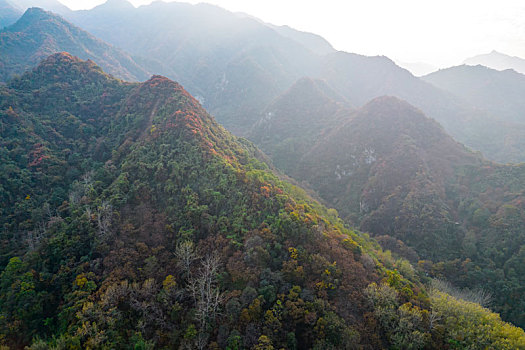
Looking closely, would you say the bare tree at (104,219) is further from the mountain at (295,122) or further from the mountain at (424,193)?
the mountain at (295,122)

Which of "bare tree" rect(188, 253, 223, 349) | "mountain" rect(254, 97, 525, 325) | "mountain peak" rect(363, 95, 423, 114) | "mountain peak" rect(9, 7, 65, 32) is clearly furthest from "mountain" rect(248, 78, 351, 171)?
"mountain peak" rect(9, 7, 65, 32)

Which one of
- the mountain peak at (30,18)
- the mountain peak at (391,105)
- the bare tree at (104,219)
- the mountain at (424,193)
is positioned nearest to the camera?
the bare tree at (104,219)

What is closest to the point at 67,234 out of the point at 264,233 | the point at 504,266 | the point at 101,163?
the point at 101,163

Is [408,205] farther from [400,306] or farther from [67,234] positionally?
[67,234]

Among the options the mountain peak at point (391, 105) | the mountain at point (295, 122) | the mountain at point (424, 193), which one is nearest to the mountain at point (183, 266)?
the mountain at point (424, 193)

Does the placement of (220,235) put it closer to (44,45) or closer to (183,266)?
(183,266)

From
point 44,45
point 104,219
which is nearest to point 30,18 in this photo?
point 44,45

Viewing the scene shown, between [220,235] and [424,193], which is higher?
[424,193]
